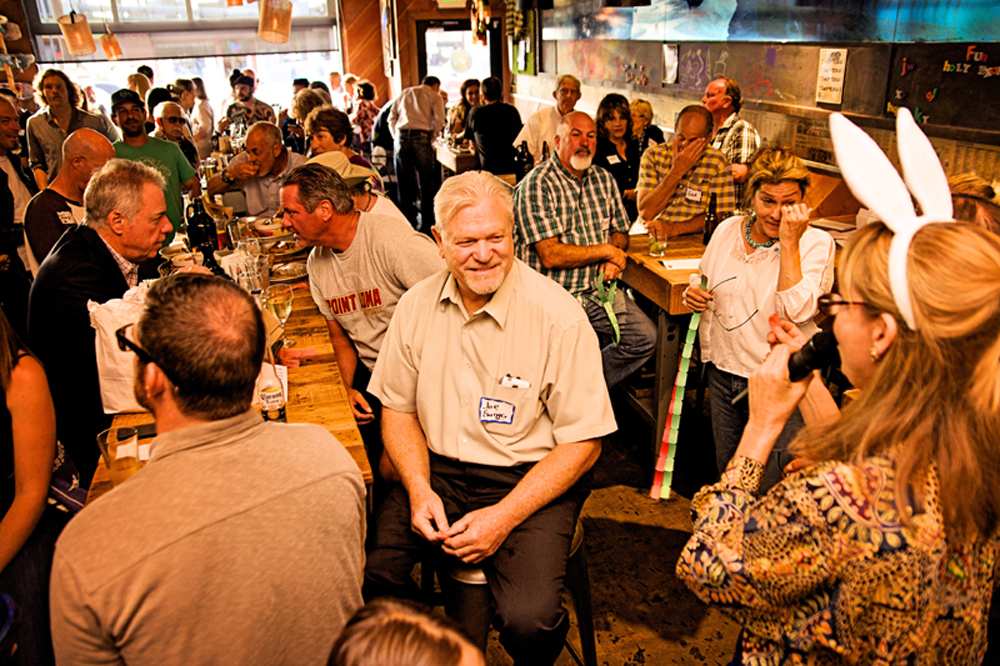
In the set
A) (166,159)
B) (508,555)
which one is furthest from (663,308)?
(166,159)

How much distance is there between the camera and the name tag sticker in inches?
76.3

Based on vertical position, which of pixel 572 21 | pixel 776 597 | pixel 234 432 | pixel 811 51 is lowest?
pixel 776 597

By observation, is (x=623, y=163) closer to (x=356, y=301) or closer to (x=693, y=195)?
(x=693, y=195)

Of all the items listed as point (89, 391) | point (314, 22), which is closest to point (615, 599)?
point (89, 391)

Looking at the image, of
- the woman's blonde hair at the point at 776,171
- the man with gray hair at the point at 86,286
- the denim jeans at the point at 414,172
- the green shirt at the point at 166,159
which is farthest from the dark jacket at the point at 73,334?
the denim jeans at the point at 414,172

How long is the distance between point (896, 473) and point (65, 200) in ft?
12.0

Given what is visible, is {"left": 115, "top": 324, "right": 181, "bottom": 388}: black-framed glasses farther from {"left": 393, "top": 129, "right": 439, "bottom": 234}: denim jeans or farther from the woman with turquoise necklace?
{"left": 393, "top": 129, "right": 439, "bottom": 234}: denim jeans

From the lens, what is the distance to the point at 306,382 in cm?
219

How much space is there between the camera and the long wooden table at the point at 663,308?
9.71ft

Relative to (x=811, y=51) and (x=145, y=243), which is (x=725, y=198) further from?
(x=145, y=243)

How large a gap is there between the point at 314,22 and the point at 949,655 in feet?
43.6

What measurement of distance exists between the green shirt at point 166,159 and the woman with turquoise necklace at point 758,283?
3.33 meters

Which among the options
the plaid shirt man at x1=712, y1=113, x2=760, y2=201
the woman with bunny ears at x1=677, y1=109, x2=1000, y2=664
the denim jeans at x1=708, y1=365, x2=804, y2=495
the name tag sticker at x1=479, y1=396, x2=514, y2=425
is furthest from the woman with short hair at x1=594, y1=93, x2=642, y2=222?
the woman with bunny ears at x1=677, y1=109, x2=1000, y2=664

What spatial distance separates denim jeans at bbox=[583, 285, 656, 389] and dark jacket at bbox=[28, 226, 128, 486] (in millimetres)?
2009
